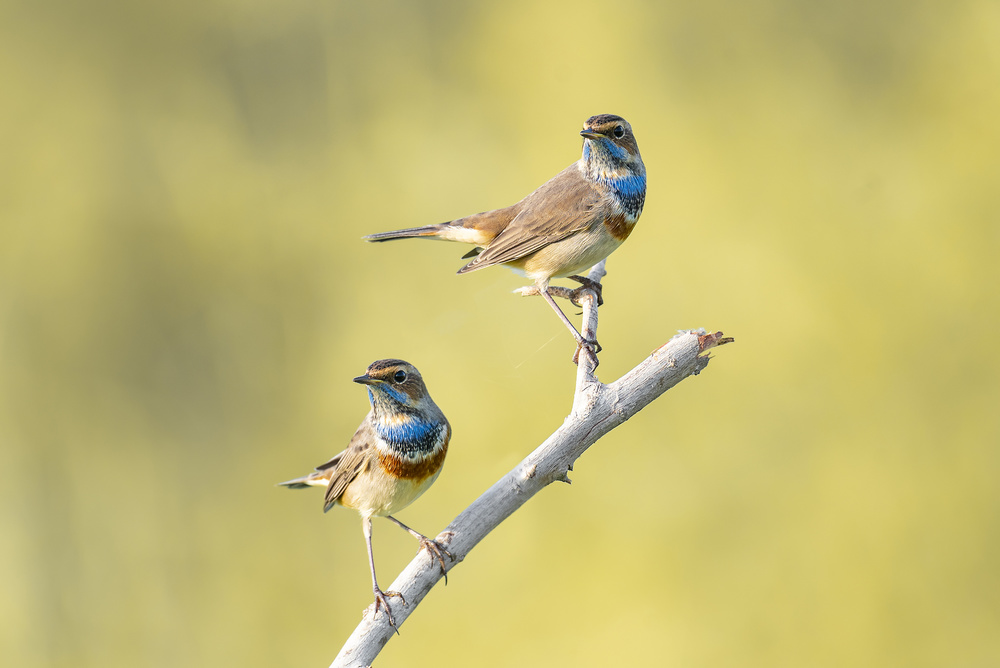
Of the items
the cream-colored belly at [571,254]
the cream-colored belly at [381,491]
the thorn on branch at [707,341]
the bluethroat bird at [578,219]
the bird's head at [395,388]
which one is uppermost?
the bluethroat bird at [578,219]

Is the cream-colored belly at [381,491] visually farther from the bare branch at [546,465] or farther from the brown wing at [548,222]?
the brown wing at [548,222]

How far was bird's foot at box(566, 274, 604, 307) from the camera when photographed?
2166 mm

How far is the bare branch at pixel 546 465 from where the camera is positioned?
56.0 inches

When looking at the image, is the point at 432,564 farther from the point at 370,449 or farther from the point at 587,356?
the point at 587,356

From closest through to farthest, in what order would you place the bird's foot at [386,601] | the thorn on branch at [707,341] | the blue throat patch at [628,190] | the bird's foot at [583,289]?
the bird's foot at [386,601] < the thorn on branch at [707,341] < the blue throat patch at [628,190] < the bird's foot at [583,289]

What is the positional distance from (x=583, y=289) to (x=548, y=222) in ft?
1.10

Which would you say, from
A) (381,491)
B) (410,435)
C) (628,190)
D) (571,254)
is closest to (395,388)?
(410,435)

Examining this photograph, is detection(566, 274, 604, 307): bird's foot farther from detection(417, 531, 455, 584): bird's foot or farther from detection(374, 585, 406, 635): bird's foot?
detection(374, 585, 406, 635): bird's foot

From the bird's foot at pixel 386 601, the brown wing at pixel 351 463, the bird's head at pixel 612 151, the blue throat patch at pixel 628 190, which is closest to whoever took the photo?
the bird's foot at pixel 386 601

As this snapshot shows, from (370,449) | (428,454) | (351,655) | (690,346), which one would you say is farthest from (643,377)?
(351,655)

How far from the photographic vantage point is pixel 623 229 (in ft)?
6.36

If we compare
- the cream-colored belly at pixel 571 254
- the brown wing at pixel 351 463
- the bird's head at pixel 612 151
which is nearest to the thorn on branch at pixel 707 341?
the cream-colored belly at pixel 571 254

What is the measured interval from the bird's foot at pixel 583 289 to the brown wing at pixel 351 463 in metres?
0.71

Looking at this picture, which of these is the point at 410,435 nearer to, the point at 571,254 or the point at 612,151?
the point at 571,254
